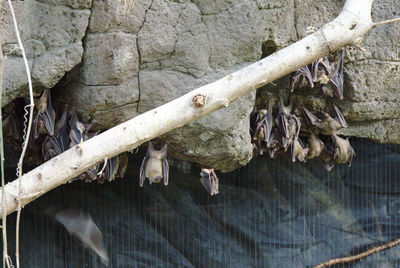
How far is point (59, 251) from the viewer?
6.39 m

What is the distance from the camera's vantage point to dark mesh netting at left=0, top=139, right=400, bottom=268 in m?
6.46

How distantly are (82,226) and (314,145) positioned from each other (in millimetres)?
2442

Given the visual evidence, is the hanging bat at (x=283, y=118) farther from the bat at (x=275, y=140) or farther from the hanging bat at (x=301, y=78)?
the hanging bat at (x=301, y=78)

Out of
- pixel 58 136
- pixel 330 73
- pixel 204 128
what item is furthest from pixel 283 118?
pixel 58 136

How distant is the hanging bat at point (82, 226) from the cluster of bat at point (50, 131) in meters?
1.09

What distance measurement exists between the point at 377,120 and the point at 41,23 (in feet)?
11.2

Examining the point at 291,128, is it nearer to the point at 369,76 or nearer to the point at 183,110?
the point at 369,76

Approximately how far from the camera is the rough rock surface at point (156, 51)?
15.0 ft

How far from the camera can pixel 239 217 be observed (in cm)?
695

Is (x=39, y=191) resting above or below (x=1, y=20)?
below

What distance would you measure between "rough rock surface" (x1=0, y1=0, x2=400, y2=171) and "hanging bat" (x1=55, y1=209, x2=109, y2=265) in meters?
1.47

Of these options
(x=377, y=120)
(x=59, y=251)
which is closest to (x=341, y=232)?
(x=377, y=120)

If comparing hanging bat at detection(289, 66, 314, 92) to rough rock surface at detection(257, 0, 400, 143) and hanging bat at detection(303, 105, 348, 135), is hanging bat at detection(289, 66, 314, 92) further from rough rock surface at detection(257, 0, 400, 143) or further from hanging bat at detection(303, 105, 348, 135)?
hanging bat at detection(303, 105, 348, 135)

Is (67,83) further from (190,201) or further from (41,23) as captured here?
(190,201)
